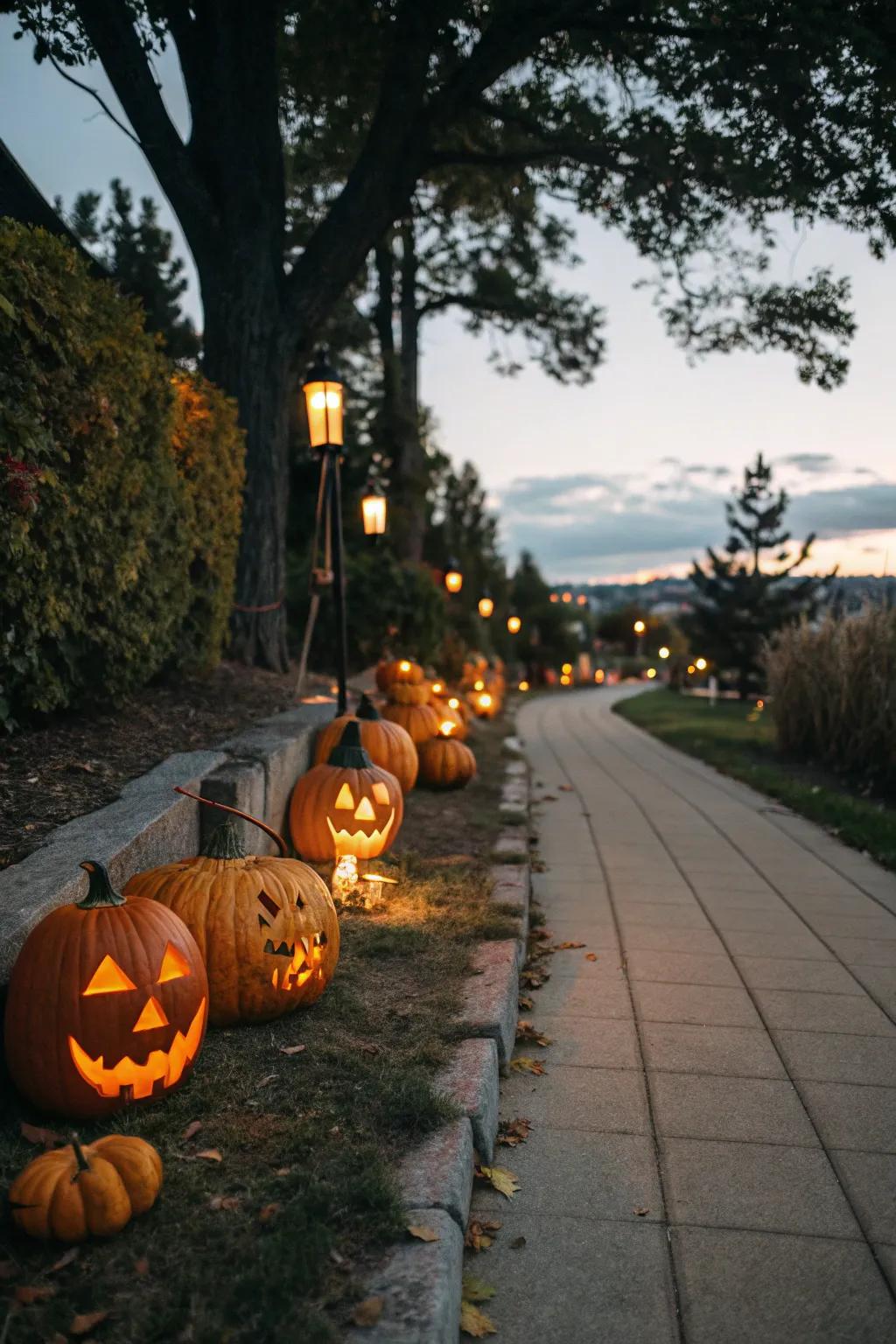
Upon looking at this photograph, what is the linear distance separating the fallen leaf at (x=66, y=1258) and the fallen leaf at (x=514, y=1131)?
1.31 meters

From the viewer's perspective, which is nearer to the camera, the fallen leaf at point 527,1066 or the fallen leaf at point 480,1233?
the fallen leaf at point 480,1233

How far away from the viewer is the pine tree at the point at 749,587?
33500 mm

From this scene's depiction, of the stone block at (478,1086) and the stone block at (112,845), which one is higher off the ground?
the stone block at (112,845)

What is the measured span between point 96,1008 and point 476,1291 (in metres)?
1.17

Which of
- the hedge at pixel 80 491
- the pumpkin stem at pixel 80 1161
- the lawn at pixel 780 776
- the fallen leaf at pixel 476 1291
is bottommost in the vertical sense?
the lawn at pixel 780 776

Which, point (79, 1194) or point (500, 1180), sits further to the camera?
point (500, 1180)

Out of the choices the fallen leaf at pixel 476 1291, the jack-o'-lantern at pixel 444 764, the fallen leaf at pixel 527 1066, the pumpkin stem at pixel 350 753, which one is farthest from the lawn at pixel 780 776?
the fallen leaf at pixel 476 1291

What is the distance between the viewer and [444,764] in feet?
25.9

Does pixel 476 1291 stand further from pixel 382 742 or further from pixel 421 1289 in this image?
pixel 382 742

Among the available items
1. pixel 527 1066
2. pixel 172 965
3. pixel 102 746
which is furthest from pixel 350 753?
pixel 172 965

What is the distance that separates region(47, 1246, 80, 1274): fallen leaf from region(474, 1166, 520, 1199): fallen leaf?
3.58ft

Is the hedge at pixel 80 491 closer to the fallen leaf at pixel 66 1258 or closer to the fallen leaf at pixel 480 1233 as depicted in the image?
the fallen leaf at pixel 66 1258

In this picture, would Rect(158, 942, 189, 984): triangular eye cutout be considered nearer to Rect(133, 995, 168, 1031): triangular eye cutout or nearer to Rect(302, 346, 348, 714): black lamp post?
Rect(133, 995, 168, 1031): triangular eye cutout

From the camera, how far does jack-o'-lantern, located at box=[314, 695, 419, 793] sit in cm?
633
